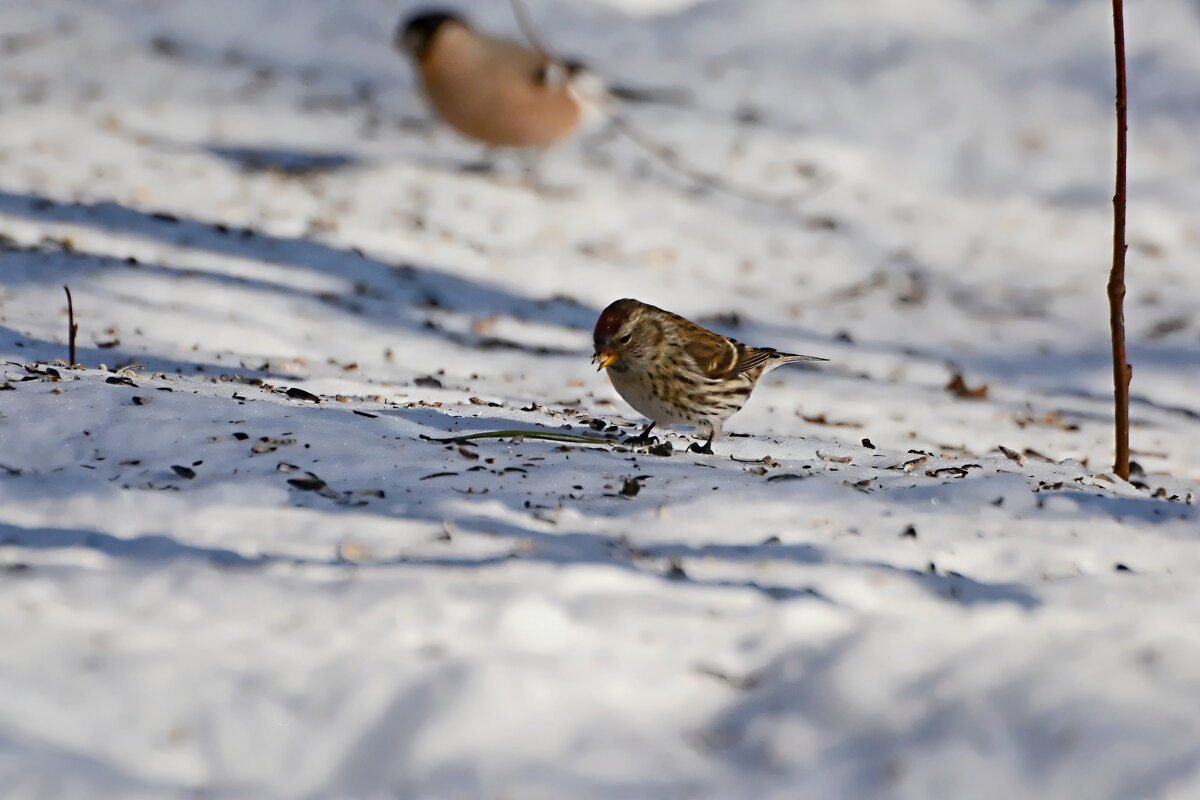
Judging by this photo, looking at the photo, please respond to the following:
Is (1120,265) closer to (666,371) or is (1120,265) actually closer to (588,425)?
(666,371)

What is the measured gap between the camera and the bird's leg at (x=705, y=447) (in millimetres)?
3633

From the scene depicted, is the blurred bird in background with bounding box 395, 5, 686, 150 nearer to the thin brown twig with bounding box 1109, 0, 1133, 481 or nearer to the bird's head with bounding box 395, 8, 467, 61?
→ the bird's head with bounding box 395, 8, 467, 61

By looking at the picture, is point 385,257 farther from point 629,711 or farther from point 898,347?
point 629,711

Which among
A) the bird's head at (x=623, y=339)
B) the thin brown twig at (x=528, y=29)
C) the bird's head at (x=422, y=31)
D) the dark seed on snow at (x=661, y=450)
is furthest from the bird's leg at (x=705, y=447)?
the bird's head at (x=422, y=31)

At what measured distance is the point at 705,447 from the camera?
12.1 feet

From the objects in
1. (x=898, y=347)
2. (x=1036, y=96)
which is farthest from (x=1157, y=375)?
(x=1036, y=96)

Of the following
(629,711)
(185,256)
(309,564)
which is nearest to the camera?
(629,711)

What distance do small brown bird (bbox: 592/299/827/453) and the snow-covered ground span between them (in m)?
0.18

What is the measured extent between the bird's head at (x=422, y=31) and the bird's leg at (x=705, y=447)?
10.8 ft

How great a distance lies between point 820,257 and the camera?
21.6ft

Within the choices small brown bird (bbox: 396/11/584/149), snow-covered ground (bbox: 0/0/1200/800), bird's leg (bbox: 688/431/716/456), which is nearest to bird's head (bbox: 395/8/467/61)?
small brown bird (bbox: 396/11/584/149)

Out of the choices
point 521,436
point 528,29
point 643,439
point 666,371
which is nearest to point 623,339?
point 666,371

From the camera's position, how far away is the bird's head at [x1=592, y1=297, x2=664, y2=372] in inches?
143

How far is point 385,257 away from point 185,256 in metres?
→ 0.95
